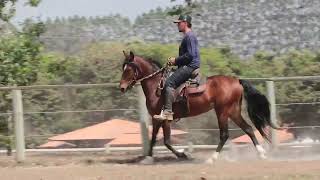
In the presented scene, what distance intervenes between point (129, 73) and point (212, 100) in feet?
5.46

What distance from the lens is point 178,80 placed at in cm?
1260

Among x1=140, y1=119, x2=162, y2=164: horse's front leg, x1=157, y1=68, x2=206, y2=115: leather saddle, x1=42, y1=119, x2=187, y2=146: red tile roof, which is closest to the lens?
x1=157, y1=68, x2=206, y2=115: leather saddle

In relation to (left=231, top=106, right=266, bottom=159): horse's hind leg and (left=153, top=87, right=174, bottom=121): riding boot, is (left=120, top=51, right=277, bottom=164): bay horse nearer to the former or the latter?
(left=231, top=106, right=266, bottom=159): horse's hind leg

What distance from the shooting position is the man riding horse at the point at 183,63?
1245cm

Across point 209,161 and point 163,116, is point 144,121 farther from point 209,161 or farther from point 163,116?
point 209,161

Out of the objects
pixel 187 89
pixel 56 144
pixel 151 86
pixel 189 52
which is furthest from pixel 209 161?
pixel 56 144

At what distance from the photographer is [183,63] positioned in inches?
495

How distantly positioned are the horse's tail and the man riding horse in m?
1.24

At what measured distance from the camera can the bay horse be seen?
1295 centimetres

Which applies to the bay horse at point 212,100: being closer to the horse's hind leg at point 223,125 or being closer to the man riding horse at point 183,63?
the horse's hind leg at point 223,125

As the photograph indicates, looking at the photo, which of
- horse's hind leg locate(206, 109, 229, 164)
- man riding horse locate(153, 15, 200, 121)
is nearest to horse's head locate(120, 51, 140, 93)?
man riding horse locate(153, 15, 200, 121)

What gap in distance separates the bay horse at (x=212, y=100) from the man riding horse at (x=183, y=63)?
0.29 m

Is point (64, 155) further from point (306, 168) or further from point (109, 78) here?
point (109, 78)

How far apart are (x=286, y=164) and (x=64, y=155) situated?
495cm
